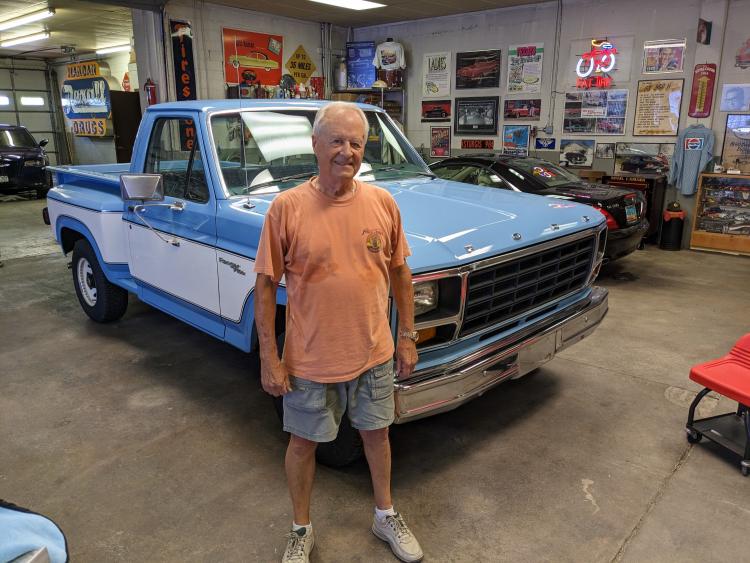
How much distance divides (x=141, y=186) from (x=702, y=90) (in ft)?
27.4

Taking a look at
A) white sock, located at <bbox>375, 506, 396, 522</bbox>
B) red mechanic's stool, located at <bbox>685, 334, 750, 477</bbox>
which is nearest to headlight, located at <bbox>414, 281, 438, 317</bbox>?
white sock, located at <bbox>375, 506, 396, 522</bbox>

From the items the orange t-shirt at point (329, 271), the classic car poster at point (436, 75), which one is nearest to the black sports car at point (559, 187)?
the classic car poster at point (436, 75)

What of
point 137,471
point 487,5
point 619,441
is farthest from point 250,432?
point 487,5

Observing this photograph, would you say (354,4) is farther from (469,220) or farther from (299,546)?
(299,546)

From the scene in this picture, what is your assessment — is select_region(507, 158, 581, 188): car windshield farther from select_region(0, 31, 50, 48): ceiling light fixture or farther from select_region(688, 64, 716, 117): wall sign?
select_region(0, 31, 50, 48): ceiling light fixture

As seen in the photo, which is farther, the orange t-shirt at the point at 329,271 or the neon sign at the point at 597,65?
the neon sign at the point at 597,65

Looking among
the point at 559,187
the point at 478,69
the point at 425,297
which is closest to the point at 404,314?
the point at 425,297

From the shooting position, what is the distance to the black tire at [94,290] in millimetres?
5059

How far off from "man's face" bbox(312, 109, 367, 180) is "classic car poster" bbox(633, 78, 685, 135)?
334 inches

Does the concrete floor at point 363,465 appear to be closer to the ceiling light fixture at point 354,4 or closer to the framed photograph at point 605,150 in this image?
the framed photograph at point 605,150

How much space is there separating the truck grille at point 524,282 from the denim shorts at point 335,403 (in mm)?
700

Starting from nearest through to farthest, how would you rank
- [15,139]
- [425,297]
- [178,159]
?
[425,297] → [178,159] → [15,139]

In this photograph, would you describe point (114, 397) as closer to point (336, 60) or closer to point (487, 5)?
point (487, 5)

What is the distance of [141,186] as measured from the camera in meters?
3.47
